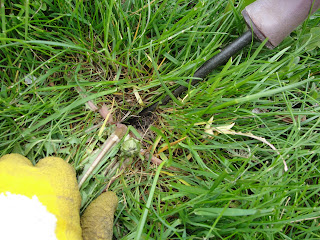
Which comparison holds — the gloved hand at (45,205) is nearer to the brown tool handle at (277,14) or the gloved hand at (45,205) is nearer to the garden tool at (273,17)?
the garden tool at (273,17)

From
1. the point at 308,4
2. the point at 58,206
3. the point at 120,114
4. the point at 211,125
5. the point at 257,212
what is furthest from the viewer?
the point at 120,114

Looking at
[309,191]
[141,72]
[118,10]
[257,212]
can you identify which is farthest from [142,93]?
[309,191]

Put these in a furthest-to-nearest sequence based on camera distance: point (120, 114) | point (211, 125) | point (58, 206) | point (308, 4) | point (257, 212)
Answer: point (120, 114) → point (211, 125) → point (308, 4) → point (257, 212) → point (58, 206)

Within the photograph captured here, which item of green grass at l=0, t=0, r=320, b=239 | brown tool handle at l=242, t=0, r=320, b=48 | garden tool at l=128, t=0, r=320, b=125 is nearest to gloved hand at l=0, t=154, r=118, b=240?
green grass at l=0, t=0, r=320, b=239

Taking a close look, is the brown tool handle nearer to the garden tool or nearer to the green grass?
the garden tool

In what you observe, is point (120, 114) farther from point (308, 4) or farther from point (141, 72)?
point (308, 4)

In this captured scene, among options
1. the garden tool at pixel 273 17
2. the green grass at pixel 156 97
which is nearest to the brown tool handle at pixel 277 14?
the garden tool at pixel 273 17
